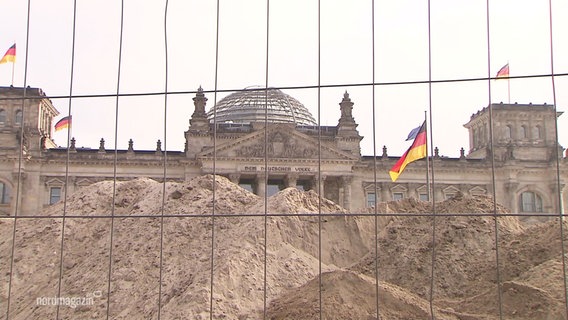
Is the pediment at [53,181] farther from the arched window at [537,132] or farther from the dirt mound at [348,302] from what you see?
the dirt mound at [348,302]

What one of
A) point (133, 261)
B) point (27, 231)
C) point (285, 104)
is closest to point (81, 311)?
point (133, 261)

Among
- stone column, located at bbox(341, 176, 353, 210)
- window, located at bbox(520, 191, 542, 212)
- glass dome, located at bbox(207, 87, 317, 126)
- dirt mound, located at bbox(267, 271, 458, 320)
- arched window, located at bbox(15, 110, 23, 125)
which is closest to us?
dirt mound, located at bbox(267, 271, 458, 320)

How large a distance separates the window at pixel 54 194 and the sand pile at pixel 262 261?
39988 mm


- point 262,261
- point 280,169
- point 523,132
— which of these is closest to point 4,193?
point 280,169

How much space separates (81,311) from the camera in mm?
16812

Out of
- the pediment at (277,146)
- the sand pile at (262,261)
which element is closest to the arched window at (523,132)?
the pediment at (277,146)

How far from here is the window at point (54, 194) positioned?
202ft

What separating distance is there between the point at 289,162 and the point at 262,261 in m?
44.0

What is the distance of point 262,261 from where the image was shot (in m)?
17.6

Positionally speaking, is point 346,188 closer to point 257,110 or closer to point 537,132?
point 257,110

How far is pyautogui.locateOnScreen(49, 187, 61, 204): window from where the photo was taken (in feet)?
202

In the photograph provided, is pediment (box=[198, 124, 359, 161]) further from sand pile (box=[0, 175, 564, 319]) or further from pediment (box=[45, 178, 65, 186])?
sand pile (box=[0, 175, 564, 319])

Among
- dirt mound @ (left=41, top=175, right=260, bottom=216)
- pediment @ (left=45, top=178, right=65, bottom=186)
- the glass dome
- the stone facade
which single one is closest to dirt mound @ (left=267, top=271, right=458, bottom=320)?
dirt mound @ (left=41, top=175, right=260, bottom=216)

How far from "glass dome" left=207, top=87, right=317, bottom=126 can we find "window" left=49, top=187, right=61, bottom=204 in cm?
1650
